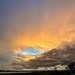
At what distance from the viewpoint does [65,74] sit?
13.3 m

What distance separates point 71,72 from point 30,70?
1566 millimetres

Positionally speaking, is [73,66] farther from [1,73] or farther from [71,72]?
[1,73]

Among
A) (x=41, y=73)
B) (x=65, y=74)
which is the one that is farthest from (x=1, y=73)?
(x=65, y=74)

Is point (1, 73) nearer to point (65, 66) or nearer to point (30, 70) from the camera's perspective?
point (30, 70)

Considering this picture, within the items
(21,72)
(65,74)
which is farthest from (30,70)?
(65,74)

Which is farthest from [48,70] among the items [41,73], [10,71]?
[10,71]

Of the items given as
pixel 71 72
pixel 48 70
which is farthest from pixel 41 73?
pixel 71 72

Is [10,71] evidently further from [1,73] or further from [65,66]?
[65,66]

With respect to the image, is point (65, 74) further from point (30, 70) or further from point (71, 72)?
point (30, 70)

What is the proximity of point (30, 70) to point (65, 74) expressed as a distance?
1.35m

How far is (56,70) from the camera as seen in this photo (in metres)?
13.3

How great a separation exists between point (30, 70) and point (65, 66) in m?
1.37

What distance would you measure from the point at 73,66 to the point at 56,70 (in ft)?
2.19

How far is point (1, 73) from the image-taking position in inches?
511
